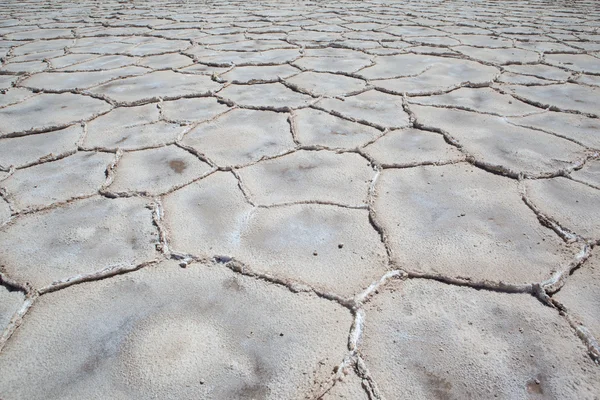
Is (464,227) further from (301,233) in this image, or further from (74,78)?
(74,78)

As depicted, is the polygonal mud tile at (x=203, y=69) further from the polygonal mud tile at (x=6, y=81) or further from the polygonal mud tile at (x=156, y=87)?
the polygonal mud tile at (x=6, y=81)

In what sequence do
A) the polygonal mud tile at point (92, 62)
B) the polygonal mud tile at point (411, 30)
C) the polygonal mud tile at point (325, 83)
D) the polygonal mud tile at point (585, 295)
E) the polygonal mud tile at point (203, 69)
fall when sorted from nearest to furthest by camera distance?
→ the polygonal mud tile at point (585, 295)
the polygonal mud tile at point (325, 83)
the polygonal mud tile at point (203, 69)
the polygonal mud tile at point (92, 62)
the polygonal mud tile at point (411, 30)

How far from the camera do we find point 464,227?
3.75ft

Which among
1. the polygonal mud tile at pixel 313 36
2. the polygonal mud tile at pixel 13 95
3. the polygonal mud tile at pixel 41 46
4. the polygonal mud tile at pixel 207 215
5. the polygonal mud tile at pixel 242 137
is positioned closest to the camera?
the polygonal mud tile at pixel 207 215

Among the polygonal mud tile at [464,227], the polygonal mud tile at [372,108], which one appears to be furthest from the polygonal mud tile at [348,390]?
the polygonal mud tile at [372,108]

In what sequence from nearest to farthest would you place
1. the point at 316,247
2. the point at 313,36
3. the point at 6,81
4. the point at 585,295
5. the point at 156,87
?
the point at 585,295 → the point at 316,247 → the point at 156,87 → the point at 6,81 → the point at 313,36

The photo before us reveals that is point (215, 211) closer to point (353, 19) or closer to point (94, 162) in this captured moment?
point (94, 162)

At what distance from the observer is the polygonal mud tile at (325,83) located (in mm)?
2127

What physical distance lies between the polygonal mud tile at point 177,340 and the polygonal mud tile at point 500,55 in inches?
92.0

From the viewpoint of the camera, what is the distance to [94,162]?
150 centimetres

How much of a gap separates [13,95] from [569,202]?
8.03ft

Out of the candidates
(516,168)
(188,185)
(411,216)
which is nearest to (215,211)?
(188,185)

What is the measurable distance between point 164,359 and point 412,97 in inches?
66.4

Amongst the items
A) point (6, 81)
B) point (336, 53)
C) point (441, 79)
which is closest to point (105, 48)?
point (6, 81)
